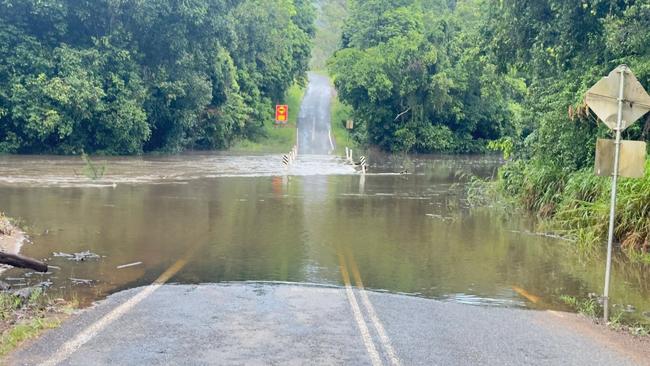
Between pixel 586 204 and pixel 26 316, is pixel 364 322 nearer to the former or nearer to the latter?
pixel 26 316

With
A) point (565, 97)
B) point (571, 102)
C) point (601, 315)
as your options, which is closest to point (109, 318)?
point (601, 315)

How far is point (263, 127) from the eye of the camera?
69.9m

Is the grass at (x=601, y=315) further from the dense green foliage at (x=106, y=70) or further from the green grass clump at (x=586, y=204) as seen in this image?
the dense green foliage at (x=106, y=70)

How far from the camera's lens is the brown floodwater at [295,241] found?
32.2 feet

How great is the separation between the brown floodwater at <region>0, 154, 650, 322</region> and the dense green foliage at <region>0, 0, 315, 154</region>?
1468cm

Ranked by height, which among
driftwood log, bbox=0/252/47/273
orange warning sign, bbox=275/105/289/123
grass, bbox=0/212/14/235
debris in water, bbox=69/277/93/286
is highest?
orange warning sign, bbox=275/105/289/123

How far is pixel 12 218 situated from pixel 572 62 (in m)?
15.4

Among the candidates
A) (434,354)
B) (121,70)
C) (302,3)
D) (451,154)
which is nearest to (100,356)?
(434,354)

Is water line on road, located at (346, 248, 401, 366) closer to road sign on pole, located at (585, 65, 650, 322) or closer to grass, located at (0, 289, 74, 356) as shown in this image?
road sign on pole, located at (585, 65, 650, 322)

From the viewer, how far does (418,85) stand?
5562 cm

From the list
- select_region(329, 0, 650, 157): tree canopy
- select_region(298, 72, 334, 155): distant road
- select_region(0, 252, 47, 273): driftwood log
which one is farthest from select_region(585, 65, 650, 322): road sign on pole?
select_region(298, 72, 334, 155): distant road

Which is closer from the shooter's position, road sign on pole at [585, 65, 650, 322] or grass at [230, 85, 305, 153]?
road sign on pole at [585, 65, 650, 322]

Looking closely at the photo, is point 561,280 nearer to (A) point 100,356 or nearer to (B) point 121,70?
(A) point 100,356

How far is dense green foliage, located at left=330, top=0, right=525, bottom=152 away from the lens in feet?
180
